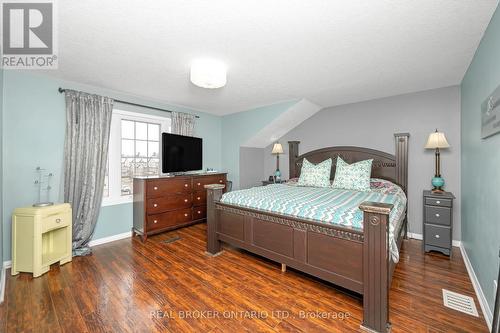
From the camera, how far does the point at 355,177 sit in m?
3.39

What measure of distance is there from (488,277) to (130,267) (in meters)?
3.42

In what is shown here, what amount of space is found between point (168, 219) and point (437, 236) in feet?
12.7

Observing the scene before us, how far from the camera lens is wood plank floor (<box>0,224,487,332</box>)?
5.44 ft

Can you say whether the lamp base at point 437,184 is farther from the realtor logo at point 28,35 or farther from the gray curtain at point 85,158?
the gray curtain at point 85,158

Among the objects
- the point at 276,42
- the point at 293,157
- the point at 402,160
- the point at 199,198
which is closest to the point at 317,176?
the point at 293,157

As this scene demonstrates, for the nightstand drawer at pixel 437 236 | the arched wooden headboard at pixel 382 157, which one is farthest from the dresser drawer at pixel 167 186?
the nightstand drawer at pixel 437 236

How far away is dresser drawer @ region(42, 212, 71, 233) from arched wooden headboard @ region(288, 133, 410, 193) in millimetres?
3991

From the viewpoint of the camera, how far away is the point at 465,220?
2.73m

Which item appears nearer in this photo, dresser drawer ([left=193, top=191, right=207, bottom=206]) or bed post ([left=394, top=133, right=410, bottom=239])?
bed post ([left=394, top=133, right=410, bottom=239])

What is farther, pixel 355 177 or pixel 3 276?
pixel 355 177

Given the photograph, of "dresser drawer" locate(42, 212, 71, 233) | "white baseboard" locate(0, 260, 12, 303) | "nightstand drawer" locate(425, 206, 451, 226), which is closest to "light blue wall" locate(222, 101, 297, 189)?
"nightstand drawer" locate(425, 206, 451, 226)

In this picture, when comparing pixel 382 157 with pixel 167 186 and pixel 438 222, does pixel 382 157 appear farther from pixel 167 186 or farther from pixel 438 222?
pixel 167 186

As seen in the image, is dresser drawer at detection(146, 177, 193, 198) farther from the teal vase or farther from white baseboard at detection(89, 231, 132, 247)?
the teal vase

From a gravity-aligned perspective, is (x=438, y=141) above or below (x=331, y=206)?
above
